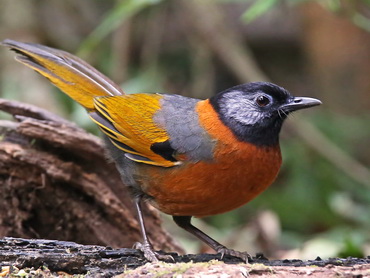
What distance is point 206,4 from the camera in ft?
26.3

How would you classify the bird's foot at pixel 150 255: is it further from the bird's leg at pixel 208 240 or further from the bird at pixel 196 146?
the bird's leg at pixel 208 240

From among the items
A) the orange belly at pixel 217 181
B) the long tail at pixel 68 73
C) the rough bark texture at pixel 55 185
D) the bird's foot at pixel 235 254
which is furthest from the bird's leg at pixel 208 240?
the long tail at pixel 68 73

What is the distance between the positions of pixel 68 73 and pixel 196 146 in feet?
4.27

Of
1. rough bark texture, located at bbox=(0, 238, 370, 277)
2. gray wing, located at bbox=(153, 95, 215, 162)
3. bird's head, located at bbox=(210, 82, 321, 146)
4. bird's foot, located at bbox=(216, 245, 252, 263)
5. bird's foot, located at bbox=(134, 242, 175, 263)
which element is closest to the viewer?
rough bark texture, located at bbox=(0, 238, 370, 277)

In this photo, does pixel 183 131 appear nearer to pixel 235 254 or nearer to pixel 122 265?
pixel 235 254

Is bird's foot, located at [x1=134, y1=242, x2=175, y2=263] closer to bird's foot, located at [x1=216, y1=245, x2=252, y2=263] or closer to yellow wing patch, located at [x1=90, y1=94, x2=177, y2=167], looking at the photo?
bird's foot, located at [x1=216, y1=245, x2=252, y2=263]

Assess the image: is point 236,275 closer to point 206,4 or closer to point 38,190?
point 38,190

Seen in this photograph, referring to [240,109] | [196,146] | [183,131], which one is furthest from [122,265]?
[240,109]

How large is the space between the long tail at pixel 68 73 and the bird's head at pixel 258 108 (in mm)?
959

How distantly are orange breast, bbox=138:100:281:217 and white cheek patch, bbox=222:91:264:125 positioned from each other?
12 cm

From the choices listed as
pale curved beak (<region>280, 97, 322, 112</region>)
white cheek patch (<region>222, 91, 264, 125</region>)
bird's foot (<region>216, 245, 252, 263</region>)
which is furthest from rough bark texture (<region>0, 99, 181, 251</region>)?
pale curved beak (<region>280, 97, 322, 112</region>)

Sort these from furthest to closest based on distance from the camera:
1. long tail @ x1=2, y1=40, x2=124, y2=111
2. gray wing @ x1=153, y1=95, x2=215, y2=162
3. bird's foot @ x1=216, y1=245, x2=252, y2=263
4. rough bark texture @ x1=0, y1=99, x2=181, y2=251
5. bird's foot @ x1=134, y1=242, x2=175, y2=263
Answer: long tail @ x1=2, y1=40, x2=124, y2=111, rough bark texture @ x1=0, y1=99, x2=181, y2=251, gray wing @ x1=153, y1=95, x2=215, y2=162, bird's foot @ x1=216, y1=245, x2=252, y2=263, bird's foot @ x1=134, y1=242, x2=175, y2=263

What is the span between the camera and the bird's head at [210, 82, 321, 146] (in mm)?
4031

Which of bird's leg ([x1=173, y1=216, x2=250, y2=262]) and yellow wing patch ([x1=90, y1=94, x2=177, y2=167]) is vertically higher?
yellow wing patch ([x1=90, y1=94, x2=177, y2=167])
